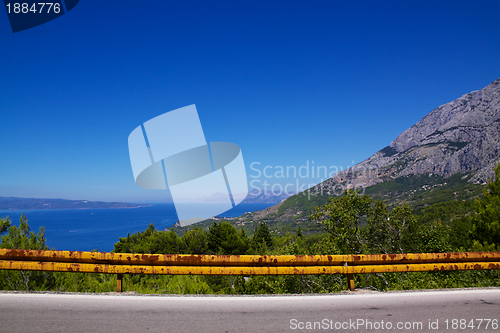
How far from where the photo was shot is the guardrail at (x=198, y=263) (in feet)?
15.0

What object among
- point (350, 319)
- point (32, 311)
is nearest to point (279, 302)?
point (350, 319)

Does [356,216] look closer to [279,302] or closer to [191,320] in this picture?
[279,302]

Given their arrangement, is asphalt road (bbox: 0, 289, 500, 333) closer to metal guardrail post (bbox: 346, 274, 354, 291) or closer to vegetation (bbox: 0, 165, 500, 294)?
metal guardrail post (bbox: 346, 274, 354, 291)

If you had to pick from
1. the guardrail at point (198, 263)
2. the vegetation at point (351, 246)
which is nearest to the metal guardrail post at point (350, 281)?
the guardrail at point (198, 263)

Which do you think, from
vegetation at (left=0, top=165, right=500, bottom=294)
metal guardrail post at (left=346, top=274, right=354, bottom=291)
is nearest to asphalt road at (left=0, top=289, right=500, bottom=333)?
metal guardrail post at (left=346, top=274, right=354, bottom=291)

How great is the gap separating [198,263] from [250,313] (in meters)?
1.26

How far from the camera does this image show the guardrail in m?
4.58

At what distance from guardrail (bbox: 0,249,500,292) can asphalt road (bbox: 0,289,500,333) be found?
434 millimetres

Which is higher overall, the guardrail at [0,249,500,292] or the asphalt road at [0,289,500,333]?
the guardrail at [0,249,500,292]

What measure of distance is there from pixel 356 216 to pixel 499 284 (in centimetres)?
890

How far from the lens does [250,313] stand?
13.0 feet

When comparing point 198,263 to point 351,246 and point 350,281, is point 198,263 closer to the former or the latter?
point 350,281

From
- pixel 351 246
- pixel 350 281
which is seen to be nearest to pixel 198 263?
pixel 350 281

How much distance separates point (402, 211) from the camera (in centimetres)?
1420
